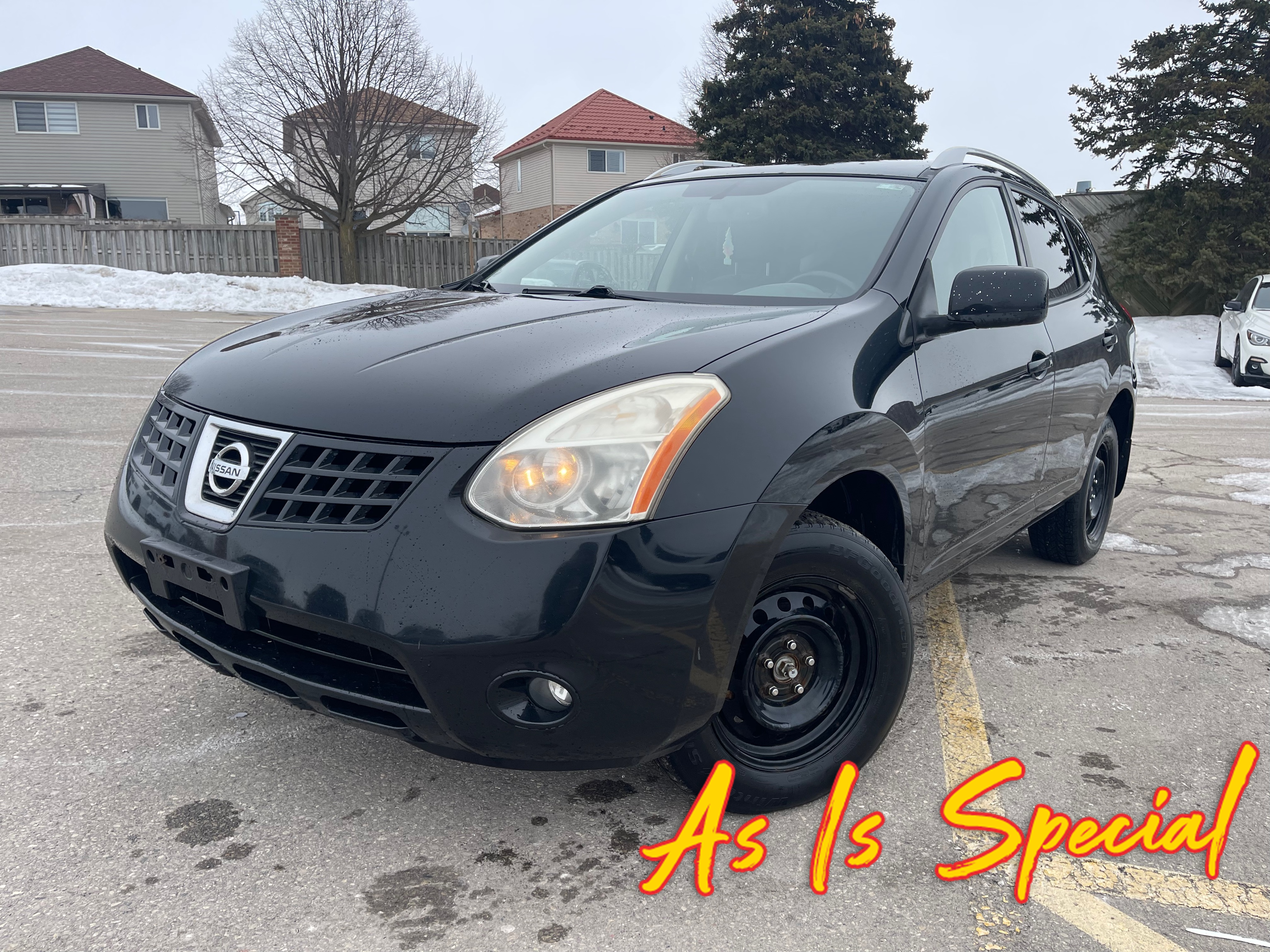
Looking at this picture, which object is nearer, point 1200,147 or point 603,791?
point 603,791

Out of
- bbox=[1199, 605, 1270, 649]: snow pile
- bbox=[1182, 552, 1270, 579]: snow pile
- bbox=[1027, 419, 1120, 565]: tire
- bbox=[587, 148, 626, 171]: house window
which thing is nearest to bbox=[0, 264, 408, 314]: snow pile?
bbox=[1027, 419, 1120, 565]: tire

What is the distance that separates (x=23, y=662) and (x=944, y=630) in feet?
10.1

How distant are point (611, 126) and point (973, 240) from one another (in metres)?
41.8

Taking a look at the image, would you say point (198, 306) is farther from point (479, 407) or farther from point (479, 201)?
point (479, 407)

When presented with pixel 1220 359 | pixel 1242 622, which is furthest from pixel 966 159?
pixel 1220 359

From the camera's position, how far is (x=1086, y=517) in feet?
14.8

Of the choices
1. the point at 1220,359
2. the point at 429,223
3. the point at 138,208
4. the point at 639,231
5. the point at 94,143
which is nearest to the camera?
the point at 639,231

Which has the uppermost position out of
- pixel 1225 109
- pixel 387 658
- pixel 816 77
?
pixel 816 77

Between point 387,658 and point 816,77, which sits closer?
point 387,658

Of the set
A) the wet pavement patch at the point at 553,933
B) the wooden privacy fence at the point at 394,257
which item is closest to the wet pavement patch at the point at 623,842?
the wet pavement patch at the point at 553,933

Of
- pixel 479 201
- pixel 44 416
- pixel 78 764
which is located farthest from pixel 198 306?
pixel 78 764

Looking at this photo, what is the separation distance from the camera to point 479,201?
1490 inches

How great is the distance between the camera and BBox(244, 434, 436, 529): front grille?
2.02 meters

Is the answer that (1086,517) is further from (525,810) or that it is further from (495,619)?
(495,619)
